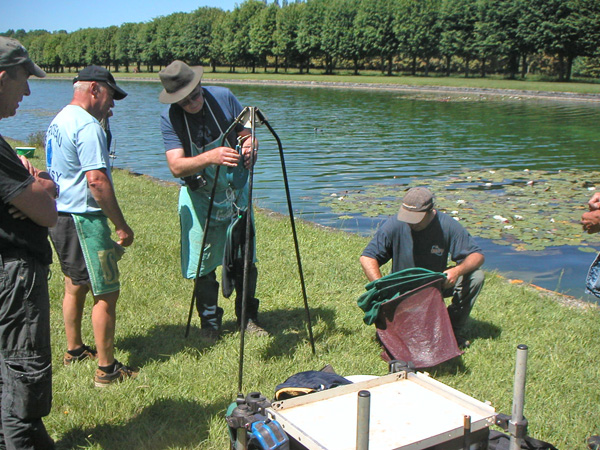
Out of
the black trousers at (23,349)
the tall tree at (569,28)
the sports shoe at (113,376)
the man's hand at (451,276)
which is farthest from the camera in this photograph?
the tall tree at (569,28)

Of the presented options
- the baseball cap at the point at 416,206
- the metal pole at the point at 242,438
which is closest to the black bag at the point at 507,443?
the metal pole at the point at 242,438

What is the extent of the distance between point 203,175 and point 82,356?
1.54 metres

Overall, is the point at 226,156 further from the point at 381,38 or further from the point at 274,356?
the point at 381,38

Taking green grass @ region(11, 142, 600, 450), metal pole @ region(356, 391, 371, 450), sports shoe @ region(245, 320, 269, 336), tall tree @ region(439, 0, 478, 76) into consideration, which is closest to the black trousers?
green grass @ region(11, 142, 600, 450)

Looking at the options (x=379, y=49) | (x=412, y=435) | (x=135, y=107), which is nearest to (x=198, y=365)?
(x=412, y=435)

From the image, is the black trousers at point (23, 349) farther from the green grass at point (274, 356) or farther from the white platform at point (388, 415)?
the white platform at point (388, 415)

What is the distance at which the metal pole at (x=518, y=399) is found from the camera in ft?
7.87

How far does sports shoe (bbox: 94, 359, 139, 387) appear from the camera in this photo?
3.81m

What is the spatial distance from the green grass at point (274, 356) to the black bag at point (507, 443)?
65 cm

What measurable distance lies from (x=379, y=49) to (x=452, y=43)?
1132cm

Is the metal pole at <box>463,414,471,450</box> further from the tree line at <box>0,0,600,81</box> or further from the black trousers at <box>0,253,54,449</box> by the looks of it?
the tree line at <box>0,0,600,81</box>

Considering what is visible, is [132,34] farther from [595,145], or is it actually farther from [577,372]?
[577,372]

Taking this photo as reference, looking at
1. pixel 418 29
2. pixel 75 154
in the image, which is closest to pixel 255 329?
pixel 75 154

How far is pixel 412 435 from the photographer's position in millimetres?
2682
